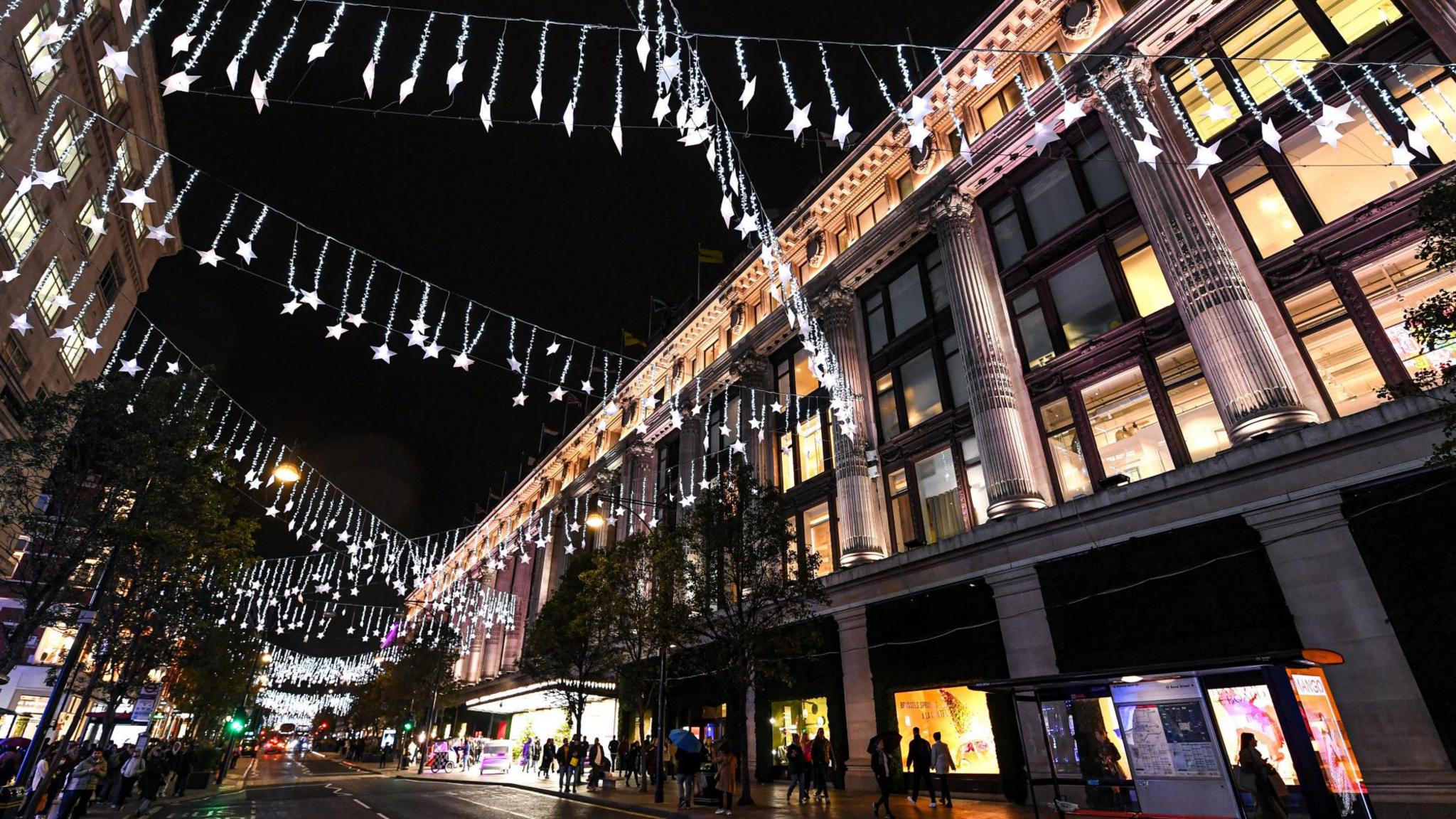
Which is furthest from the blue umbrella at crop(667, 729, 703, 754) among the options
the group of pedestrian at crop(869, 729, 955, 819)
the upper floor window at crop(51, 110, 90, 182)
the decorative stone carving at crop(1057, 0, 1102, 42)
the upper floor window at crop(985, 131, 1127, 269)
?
the upper floor window at crop(51, 110, 90, 182)

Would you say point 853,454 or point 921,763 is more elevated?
point 853,454

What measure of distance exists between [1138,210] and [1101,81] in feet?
16.1

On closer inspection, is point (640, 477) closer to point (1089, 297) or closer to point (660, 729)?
point (660, 729)

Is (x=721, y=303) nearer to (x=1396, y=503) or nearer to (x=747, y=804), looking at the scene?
(x=747, y=804)

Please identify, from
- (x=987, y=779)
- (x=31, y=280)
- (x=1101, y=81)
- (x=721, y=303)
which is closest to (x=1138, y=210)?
(x=1101, y=81)

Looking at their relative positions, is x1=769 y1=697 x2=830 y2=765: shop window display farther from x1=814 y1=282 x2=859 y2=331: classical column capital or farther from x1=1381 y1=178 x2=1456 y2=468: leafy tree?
x1=1381 y1=178 x2=1456 y2=468: leafy tree

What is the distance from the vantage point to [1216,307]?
15977mm

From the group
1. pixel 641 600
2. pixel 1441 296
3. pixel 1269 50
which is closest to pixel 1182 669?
pixel 1441 296

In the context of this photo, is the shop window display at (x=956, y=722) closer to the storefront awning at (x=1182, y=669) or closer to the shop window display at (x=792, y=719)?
the shop window display at (x=792, y=719)

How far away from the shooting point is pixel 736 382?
34531 millimetres

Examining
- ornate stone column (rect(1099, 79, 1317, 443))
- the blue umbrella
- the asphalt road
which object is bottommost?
the asphalt road

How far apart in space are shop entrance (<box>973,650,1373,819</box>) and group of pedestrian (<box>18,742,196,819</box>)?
2019 cm

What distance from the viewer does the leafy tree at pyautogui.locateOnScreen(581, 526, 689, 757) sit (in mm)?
20969

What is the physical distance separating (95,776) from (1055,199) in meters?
31.1
